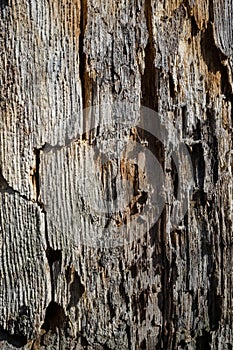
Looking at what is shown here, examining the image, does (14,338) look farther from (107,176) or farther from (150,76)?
(150,76)

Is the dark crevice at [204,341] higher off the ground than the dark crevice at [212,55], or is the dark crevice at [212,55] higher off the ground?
the dark crevice at [212,55]

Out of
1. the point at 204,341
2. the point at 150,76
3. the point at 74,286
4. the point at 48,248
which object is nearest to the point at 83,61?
the point at 150,76

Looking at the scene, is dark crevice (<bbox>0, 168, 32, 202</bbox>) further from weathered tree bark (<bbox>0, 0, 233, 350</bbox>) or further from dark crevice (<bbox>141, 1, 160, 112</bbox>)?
dark crevice (<bbox>141, 1, 160, 112</bbox>)

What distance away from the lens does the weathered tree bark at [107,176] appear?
4.98 ft

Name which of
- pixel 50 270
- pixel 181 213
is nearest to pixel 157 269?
pixel 181 213

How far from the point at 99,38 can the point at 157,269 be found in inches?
27.6

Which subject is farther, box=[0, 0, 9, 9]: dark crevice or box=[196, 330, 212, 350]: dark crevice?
box=[196, 330, 212, 350]: dark crevice

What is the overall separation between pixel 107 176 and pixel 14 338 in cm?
54

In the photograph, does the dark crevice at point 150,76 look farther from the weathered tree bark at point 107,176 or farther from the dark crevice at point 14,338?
the dark crevice at point 14,338

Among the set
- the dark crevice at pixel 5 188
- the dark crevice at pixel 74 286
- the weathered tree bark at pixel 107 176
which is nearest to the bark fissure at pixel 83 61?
the weathered tree bark at pixel 107 176

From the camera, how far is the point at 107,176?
5.20ft

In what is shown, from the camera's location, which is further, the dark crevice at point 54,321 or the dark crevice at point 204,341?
the dark crevice at point 204,341

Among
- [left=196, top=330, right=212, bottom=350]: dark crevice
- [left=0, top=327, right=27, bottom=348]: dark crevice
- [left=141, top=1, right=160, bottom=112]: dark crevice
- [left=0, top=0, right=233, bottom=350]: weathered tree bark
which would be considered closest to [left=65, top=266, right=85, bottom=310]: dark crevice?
[left=0, top=0, right=233, bottom=350]: weathered tree bark

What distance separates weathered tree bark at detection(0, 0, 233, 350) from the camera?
1.52 meters
